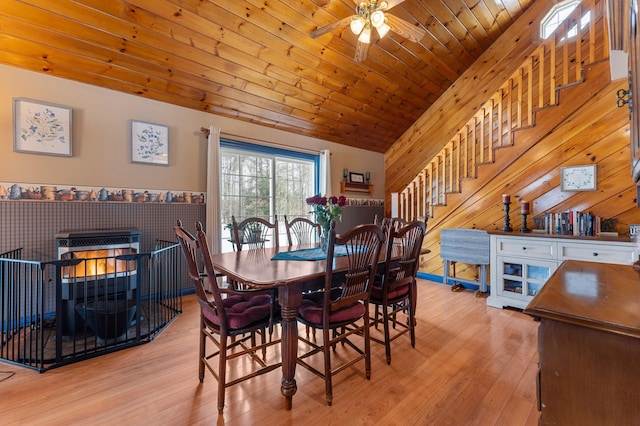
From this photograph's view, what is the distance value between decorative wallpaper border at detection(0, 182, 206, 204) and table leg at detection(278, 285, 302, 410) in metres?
2.50

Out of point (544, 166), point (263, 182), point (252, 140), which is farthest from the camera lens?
point (263, 182)

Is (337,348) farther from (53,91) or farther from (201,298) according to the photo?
(53,91)

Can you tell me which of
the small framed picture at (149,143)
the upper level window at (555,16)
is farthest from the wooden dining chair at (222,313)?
the upper level window at (555,16)

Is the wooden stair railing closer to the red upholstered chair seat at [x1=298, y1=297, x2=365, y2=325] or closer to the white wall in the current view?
the white wall

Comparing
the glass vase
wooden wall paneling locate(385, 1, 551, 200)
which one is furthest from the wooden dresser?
wooden wall paneling locate(385, 1, 551, 200)

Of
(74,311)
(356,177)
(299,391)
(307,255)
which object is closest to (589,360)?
(299,391)

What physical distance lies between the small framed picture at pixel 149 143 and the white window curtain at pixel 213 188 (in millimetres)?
497

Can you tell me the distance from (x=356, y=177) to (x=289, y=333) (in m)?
A: 4.29

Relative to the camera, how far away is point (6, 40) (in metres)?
2.41

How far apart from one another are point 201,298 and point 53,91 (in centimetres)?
268

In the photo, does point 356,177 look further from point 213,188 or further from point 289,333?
point 289,333

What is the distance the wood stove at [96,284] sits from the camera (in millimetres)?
2396

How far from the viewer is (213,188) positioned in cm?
370

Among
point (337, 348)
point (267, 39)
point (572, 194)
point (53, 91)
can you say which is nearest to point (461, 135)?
point (572, 194)
